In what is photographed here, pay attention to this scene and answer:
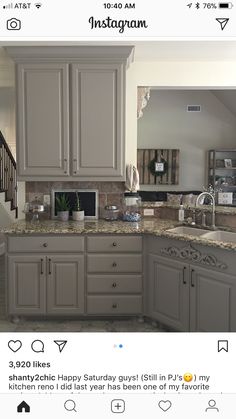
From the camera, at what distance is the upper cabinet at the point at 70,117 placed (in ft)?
10.0

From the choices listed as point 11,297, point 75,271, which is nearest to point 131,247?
point 75,271

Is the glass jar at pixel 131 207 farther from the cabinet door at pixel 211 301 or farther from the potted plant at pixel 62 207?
the cabinet door at pixel 211 301

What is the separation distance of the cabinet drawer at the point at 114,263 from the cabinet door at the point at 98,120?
2.15ft

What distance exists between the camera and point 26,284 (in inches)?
117

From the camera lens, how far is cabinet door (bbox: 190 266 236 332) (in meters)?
2.36

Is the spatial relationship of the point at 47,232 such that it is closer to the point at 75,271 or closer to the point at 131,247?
the point at 75,271

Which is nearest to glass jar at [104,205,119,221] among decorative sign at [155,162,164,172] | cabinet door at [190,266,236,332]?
cabinet door at [190,266,236,332]

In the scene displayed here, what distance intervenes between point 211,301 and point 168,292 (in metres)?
0.40
